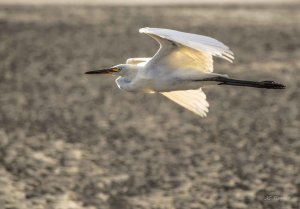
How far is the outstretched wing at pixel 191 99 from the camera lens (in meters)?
11.6

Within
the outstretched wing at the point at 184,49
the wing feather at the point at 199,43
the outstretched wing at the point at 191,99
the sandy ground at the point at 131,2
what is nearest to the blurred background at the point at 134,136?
the outstretched wing at the point at 191,99

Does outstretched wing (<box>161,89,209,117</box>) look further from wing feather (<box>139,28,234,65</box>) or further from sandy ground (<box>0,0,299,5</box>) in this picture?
sandy ground (<box>0,0,299,5</box>)

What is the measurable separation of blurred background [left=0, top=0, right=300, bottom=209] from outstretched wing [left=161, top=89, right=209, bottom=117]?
16.2 ft

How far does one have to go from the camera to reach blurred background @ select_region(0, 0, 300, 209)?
1703cm

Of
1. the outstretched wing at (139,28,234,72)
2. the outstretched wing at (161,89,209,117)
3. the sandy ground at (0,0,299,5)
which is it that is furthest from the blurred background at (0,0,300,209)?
the sandy ground at (0,0,299,5)

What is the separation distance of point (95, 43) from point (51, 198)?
85.6ft

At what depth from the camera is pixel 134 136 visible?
21734 mm

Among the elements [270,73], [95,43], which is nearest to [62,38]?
[95,43]

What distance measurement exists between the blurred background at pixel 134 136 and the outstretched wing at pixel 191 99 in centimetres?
493

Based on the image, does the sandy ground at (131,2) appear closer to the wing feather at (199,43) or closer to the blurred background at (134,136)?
the blurred background at (134,136)

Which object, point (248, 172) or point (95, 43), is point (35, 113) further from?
point (95, 43)

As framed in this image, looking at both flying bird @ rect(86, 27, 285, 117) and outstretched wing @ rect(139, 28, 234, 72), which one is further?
flying bird @ rect(86, 27, 285, 117)

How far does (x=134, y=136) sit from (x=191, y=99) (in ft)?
33.4

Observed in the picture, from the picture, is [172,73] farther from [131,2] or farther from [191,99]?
[131,2]
